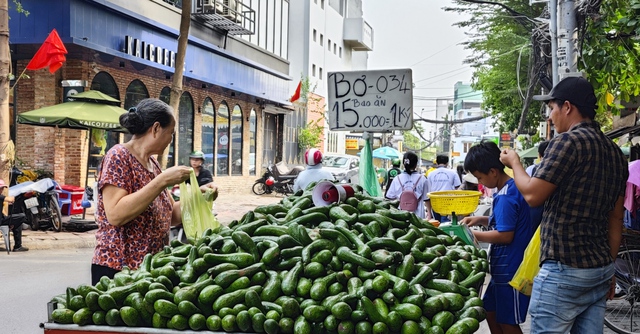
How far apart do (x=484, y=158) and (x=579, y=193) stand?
1.02 m

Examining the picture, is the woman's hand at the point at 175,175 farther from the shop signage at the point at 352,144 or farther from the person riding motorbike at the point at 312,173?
the shop signage at the point at 352,144

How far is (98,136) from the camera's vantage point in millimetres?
15062

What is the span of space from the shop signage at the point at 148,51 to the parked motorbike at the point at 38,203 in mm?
7129

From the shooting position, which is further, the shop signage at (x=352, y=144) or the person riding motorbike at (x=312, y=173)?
the shop signage at (x=352, y=144)

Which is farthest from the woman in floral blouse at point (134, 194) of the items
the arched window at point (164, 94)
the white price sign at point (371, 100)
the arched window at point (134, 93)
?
the arched window at point (164, 94)

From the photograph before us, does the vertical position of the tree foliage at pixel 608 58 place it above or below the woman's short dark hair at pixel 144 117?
above

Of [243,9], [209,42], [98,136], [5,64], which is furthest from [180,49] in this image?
[243,9]

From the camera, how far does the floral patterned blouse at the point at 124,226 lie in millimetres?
3643

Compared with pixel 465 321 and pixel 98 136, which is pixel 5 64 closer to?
pixel 98 136

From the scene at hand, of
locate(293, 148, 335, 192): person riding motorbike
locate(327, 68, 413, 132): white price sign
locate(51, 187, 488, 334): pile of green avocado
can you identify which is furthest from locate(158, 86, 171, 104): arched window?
locate(51, 187, 488, 334): pile of green avocado

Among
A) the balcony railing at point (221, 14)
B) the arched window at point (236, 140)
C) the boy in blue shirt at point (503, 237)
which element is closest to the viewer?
the boy in blue shirt at point (503, 237)

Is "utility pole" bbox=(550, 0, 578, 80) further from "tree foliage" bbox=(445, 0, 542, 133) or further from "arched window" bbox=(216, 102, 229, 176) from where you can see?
"arched window" bbox=(216, 102, 229, 176)

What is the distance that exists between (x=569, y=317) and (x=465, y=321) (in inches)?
39.5

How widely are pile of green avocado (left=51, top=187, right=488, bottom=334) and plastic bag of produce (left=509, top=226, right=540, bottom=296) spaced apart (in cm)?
48
